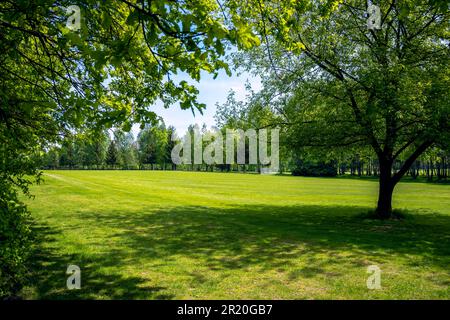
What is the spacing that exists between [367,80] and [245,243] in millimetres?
8417

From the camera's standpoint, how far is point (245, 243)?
12188 mm

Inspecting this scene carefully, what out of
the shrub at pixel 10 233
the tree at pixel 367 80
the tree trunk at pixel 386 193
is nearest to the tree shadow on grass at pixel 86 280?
the shrub at pixel 10 233

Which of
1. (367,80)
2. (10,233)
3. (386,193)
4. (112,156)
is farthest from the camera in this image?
(112,156)

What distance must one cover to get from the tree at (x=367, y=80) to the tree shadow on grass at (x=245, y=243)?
418 cm

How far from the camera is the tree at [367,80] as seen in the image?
14.0 m

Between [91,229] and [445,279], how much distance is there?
12.3 m

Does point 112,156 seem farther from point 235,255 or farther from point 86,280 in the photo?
point 86,280

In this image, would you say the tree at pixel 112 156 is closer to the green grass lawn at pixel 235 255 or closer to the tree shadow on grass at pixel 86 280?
the green grass lawn at pixel 235 255

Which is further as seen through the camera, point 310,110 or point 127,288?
point 310,110

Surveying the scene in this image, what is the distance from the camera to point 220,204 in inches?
966

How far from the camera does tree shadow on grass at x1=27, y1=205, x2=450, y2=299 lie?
8523 mm

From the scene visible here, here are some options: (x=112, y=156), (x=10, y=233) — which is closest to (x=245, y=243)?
(x=10, y=233)
